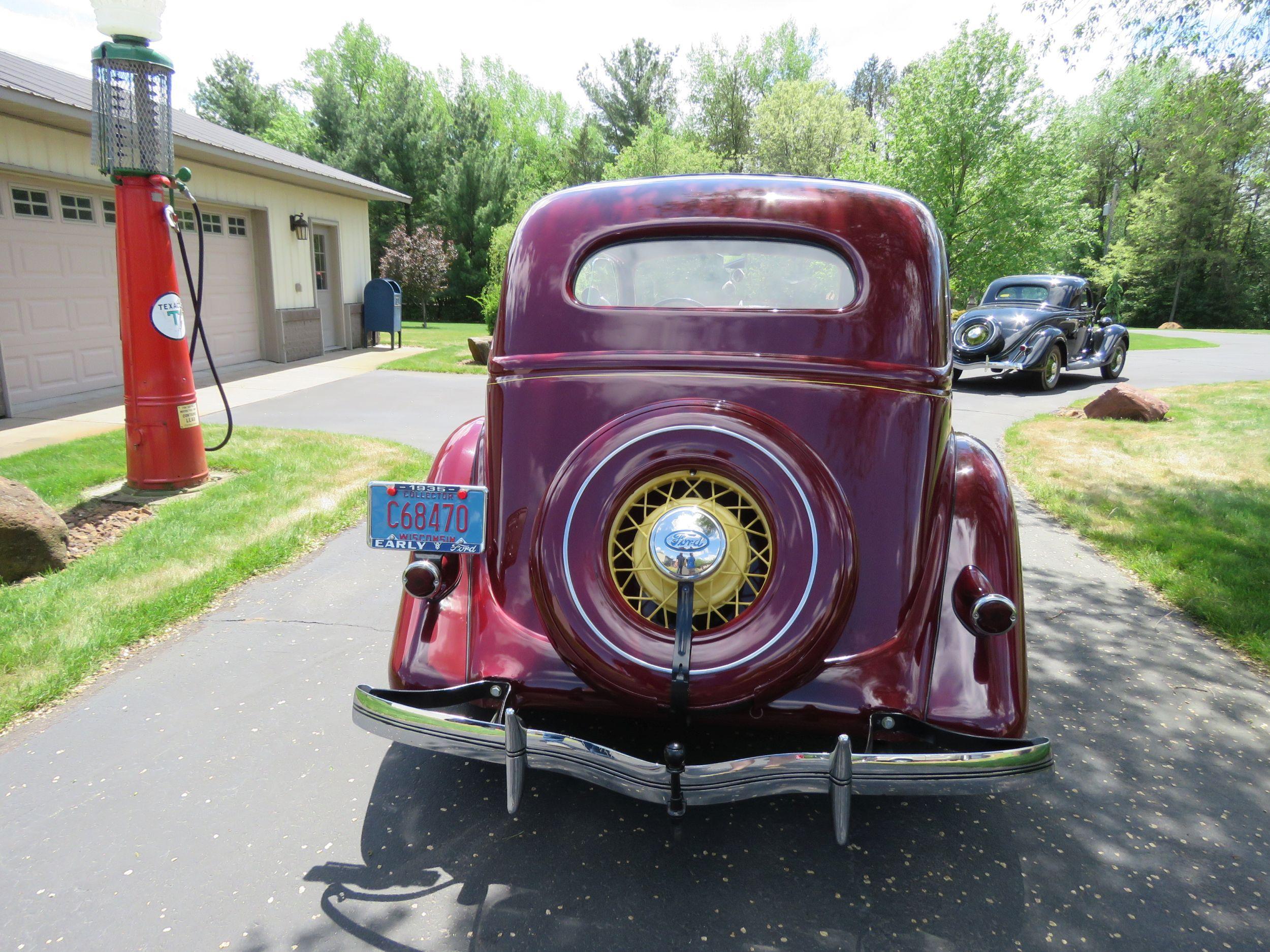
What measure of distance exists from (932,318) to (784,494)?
90cm

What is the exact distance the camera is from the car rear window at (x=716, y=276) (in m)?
2.87

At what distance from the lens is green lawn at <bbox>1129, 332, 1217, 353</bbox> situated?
22.7m

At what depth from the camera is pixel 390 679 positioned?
2512 millimetres

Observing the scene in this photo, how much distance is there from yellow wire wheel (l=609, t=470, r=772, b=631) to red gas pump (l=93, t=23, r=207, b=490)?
15.4ft

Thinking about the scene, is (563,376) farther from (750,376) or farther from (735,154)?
(735,154)

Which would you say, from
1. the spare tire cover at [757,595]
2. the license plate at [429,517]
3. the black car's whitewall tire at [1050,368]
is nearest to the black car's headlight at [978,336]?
the black car's whitewall tire at [1050,368]

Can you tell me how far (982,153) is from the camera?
19.2 meters

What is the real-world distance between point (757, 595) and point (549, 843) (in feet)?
3.28

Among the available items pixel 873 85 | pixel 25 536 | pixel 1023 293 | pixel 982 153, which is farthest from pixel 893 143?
pixel 873 85

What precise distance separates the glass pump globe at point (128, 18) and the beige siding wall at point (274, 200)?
4.27m

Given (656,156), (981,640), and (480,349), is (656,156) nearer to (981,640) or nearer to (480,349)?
(480,349)

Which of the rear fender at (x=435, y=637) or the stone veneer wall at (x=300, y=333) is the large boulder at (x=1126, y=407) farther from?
the stone veneer wall at (x=300, y=333)

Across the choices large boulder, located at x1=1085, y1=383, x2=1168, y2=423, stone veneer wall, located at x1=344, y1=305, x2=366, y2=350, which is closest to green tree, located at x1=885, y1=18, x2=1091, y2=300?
large boulder, located at x1=1085, y1=383, x2=1168, y2=423

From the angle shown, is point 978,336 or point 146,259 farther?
point 978,336
